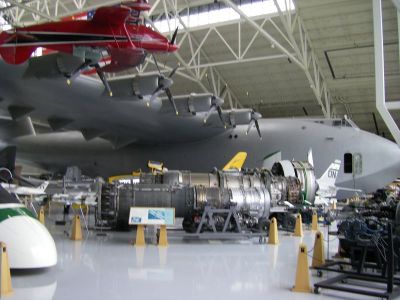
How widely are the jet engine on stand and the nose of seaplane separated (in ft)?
13.6

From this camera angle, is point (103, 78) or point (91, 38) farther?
point (103, 78)

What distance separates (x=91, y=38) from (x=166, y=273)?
34.4 ft

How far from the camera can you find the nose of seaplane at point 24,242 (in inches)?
240

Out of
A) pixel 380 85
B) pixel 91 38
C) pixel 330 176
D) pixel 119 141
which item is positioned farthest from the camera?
pixel 119 141

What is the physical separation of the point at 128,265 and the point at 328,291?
3431 mm

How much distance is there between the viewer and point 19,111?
56.2 ft

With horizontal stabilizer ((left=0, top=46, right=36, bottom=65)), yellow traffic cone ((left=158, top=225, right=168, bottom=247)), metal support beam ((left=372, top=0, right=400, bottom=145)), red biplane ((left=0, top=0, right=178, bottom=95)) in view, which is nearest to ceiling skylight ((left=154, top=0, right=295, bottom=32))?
red biplane ((left=0, top=0, right=178, bottom=95))

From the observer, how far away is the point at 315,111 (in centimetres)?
3525

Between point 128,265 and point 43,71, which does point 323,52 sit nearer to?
point 43,71

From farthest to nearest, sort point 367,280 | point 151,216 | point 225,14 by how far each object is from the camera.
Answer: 1. point 225,14
2. point 151,216
3. point 367,280

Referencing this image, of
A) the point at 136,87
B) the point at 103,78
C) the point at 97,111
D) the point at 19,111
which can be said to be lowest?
the point at 19,111

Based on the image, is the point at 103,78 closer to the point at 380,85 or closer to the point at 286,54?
the point at 380,85

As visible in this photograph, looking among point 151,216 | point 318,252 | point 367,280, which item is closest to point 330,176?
point 151,216

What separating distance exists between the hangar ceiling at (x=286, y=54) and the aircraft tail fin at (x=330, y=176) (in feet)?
29.0
